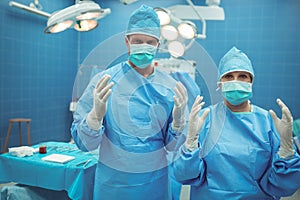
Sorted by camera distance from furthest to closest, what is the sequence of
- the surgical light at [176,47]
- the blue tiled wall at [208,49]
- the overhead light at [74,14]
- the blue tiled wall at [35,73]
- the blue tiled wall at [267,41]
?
1. the blue tiled wall at [267,41]
2. the blue tiled wall at [208,49]
3. the blue tiled wall at [35,73]
4. the surgical light at [176,47]
5. the overhead light at [74,14]

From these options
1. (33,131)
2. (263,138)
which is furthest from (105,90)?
(33,131)

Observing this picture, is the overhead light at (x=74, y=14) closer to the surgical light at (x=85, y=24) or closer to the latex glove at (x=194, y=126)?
the surgical light at (x=85, y=24)

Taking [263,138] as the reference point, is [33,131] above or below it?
below

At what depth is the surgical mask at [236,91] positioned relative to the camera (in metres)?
1.29

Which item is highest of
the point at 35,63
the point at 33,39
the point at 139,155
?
the point at 33,39

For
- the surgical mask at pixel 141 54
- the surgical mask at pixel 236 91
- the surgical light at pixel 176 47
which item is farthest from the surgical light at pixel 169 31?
the surgical mask at pixel 236 91

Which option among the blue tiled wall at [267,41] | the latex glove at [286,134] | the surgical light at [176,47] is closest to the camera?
the latex glove at [286,134]

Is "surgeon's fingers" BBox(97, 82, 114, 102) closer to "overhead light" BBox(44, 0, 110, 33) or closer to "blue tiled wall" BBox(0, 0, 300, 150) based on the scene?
"overhead light" BBox(44, 0, 110, 33)

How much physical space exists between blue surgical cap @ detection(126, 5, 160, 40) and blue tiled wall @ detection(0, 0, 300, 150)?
8.51 ft

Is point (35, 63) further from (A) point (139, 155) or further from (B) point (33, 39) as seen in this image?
(A) point (139, 155)

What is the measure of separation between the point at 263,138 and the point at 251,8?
3.42 metres

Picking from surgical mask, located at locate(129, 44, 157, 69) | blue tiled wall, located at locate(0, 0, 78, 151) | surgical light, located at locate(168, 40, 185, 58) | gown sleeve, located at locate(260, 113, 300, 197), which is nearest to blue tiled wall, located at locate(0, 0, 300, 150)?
blue tiled wall, located at locate(0, 0, 78, 151)

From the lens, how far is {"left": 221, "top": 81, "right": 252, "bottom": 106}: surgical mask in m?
1.29

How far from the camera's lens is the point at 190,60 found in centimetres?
391
